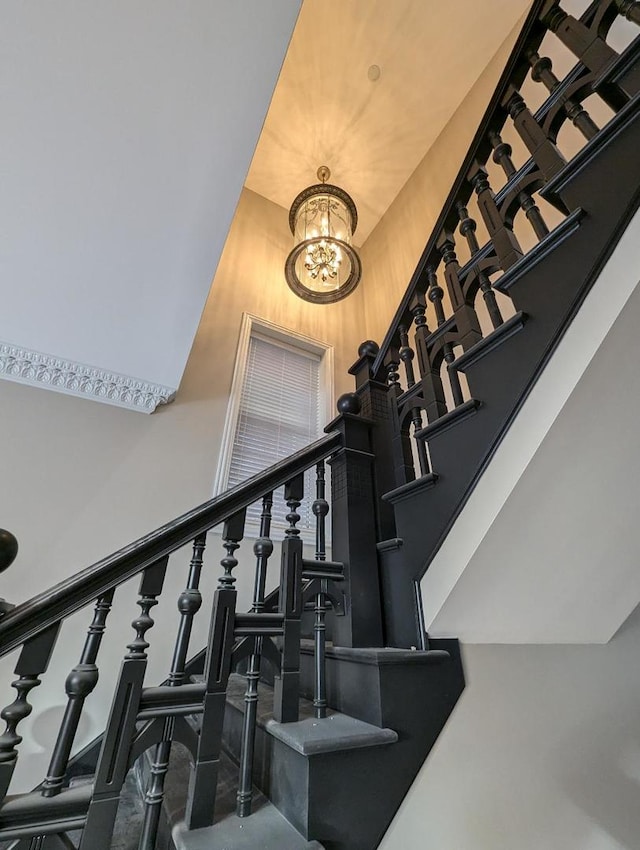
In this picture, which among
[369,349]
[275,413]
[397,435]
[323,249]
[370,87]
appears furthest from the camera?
[370,87]

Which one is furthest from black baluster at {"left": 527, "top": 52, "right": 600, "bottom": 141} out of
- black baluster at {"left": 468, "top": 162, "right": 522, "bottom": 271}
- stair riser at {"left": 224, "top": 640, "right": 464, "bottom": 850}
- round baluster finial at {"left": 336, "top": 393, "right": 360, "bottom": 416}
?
stair riser at {"left": 224, "top": 640, "right": 464, "bottom": 850}

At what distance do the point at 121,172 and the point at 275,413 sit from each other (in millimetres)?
1798

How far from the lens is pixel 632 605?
156 cm

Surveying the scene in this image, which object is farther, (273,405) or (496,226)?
(273,405)

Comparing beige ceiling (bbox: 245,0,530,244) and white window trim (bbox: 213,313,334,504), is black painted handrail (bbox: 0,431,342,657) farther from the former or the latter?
beige ceiling (bbox: 245,0,530,244)

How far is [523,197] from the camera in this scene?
48.8 inches

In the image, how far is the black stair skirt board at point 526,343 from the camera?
0.96 m

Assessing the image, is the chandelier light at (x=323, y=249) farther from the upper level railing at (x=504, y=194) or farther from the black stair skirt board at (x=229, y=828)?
the black stair skirt board at (x=229, y=828)

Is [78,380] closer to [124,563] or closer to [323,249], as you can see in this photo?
[124,563]

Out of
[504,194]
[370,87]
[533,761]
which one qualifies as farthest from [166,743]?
[370,87]

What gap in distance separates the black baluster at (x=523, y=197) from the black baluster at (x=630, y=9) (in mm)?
380

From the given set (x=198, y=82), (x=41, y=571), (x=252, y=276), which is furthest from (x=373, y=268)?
(x=41, y=571)

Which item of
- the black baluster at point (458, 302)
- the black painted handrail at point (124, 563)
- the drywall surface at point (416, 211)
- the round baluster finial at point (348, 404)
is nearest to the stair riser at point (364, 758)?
the black painted handrail at point (124, 563)

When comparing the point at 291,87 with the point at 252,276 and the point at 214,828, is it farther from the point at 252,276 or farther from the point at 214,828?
the point at 214,828
